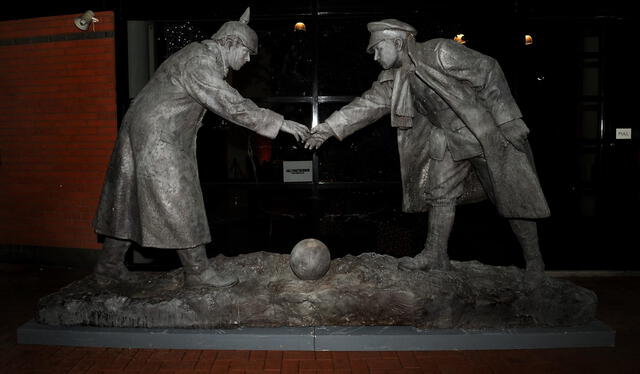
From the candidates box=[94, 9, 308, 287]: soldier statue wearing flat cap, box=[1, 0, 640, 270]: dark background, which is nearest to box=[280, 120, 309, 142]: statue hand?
box=[94, 9, 308, 287]: soldier statue wearing flat cap

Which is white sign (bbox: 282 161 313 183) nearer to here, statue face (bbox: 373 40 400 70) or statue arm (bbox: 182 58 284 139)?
statue face (bbox: 373 40 400 70)

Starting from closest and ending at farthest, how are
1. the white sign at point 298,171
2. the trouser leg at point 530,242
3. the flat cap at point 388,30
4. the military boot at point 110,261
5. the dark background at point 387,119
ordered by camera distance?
the flat cap at point 388,30
the trouser leg at point 530,242
the military boot at point 110,261
the dark background at point 387,119
the white sign at point 298,171

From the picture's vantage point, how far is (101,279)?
15.2 ft

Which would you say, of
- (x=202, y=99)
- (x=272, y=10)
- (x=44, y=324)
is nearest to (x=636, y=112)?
(x=272, y=10)

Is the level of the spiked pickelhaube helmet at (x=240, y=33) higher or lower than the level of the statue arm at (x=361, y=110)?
higher

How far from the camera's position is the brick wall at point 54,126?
6.90 meters

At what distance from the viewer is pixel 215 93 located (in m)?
4.13

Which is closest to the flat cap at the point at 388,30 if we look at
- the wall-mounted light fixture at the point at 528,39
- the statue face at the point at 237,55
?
the statue face at the point at 237,55

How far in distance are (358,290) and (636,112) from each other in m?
4.75

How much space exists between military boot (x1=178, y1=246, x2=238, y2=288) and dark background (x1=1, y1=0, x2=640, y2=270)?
2.50 metres

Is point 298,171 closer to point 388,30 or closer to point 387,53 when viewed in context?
point 387,53

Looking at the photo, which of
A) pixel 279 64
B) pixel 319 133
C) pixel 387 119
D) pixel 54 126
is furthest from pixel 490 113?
pixel 54 126

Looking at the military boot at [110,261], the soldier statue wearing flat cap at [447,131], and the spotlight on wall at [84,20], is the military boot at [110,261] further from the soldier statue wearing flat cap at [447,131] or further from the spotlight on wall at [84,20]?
the spotlight on wall at [84,20]

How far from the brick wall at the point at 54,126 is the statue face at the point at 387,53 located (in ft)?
12.6
